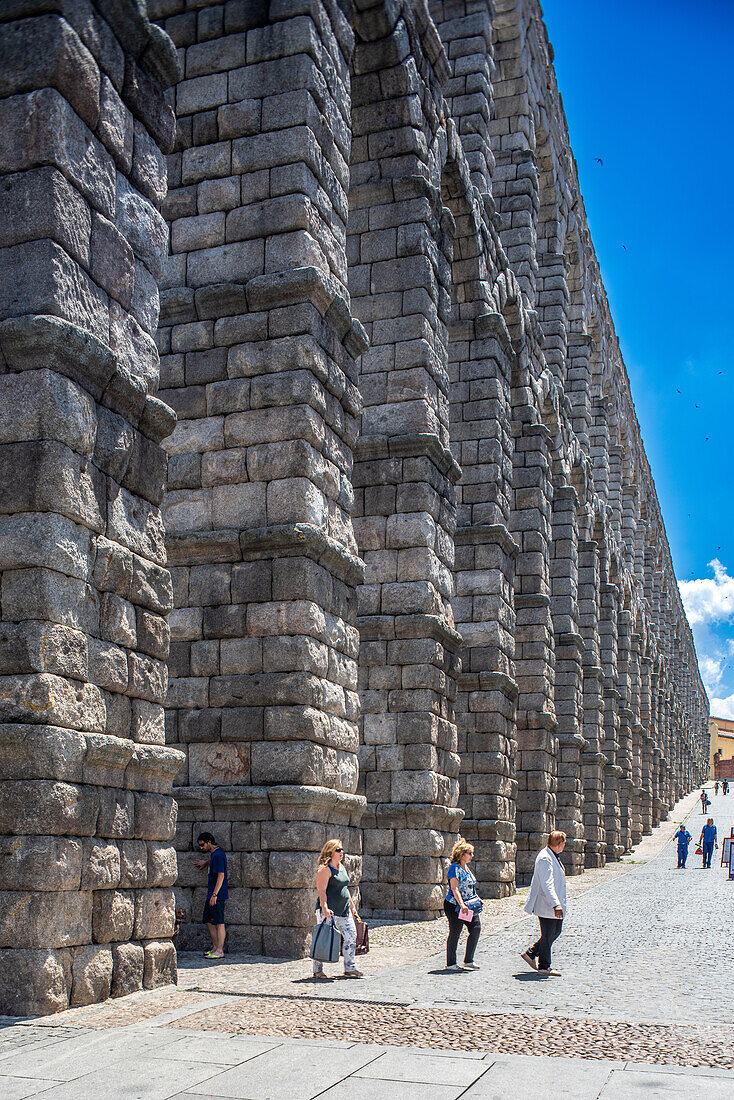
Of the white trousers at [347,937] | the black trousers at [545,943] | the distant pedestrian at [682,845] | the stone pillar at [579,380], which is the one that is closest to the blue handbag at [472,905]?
the black trousers at [545,943]

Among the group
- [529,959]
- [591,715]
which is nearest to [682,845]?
[591,715]

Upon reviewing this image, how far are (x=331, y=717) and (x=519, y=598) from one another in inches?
426

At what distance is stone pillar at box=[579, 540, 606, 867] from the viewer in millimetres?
27406

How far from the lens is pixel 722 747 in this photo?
133 metres

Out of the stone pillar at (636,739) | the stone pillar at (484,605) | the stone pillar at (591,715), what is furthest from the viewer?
the stone pillar at (636,739)

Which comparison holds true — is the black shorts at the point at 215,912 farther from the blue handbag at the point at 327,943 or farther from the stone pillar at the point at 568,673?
the stone pillar at the point at 568,673

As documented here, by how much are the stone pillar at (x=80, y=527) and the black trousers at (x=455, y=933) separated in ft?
7.90

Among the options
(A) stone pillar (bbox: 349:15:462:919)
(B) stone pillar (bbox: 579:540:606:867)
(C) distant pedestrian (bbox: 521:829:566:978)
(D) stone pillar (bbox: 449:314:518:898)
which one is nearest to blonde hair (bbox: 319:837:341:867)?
(C) distant pedestrian (bbox: 521:829:566:978)

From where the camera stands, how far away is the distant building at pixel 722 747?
115625mm

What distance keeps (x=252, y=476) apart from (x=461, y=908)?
4.23 meters

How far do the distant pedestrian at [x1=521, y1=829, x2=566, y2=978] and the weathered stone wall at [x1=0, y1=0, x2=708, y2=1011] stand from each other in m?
1.87

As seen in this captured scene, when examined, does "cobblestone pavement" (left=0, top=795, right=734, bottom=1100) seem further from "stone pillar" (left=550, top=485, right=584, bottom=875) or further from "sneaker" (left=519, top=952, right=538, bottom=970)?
"stone pillar" (left=550, top=485, right=584, bottom=875)

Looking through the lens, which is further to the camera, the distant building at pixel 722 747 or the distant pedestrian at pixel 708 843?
the distant building at pixel 722 747

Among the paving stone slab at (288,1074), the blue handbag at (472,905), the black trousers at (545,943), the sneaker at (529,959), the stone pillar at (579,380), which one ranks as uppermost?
the stone pillar at (579,380)
